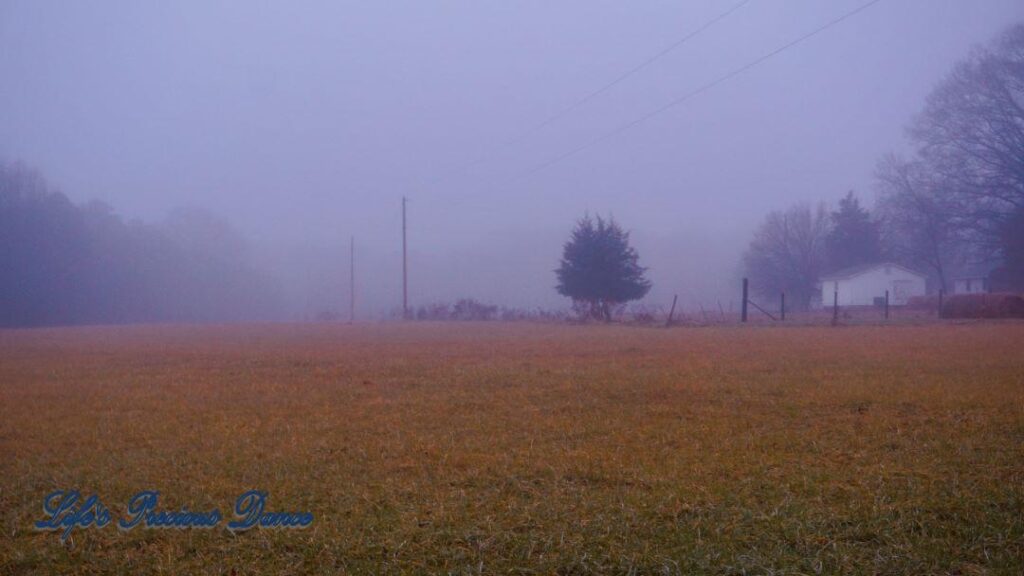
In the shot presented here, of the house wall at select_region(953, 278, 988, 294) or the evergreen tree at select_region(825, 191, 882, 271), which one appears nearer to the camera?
the house wall at select_region(953, 278, 988, 294)

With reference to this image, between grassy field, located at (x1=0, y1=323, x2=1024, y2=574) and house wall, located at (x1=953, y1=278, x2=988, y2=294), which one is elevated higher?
house wall, located at (x1=953, y1=278, x2=988, y2=294)

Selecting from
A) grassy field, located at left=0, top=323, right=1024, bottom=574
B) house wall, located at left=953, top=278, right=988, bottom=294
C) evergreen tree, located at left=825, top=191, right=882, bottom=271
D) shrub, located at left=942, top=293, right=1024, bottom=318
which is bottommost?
grassy field, located at left=0, top=323, right=1024, bottom=574

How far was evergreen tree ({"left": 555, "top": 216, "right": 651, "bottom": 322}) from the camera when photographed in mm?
45969

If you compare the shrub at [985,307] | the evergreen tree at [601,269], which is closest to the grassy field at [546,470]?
the shrub at [985,307]

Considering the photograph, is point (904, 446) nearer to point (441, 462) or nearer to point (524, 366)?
point (441, 462)

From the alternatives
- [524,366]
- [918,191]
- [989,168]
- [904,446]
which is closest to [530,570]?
[904,446]

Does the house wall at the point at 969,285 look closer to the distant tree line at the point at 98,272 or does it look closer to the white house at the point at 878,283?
the white house at the point at 878,283

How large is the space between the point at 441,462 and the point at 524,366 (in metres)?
6.51

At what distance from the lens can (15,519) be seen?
3975mm

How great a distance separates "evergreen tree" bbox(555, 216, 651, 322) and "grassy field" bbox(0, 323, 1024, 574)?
118 ft

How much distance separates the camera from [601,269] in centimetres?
4606

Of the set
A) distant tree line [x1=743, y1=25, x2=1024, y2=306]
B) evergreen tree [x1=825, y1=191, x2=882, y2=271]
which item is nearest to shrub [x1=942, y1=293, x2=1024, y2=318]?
distant tree line [x1=743, y1=25, x2=1024, y2=306]

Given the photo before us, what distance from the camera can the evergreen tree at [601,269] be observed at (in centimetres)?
4597

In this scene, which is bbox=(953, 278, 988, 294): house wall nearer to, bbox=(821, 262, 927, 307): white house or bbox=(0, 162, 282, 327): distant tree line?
bbox=(821, 262, 927, 307): white house
